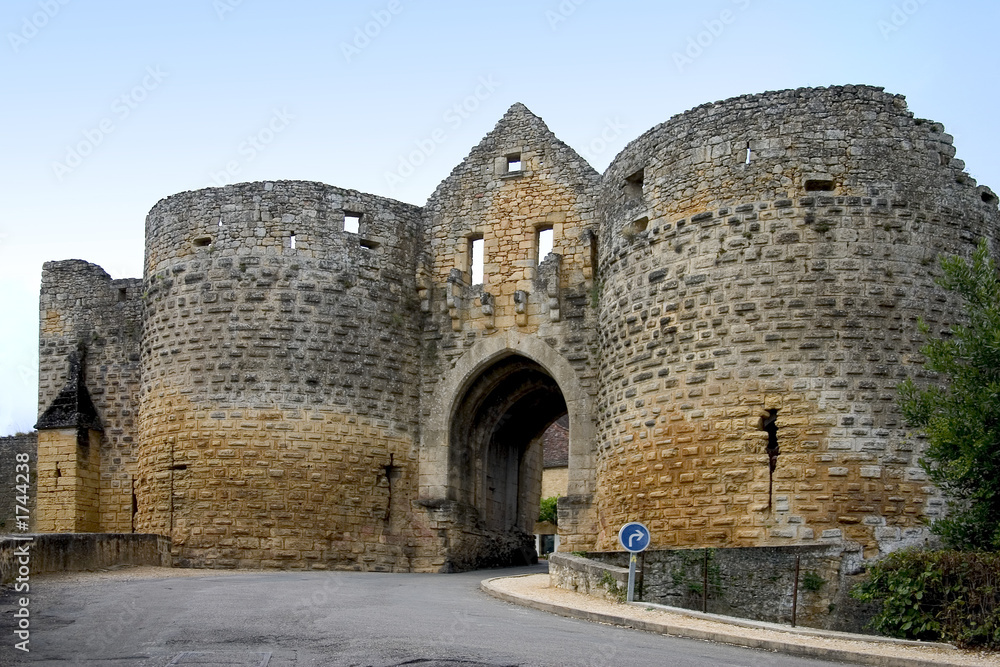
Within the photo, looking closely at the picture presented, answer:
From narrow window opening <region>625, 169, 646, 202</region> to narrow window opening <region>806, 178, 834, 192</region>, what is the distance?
2.72 meters

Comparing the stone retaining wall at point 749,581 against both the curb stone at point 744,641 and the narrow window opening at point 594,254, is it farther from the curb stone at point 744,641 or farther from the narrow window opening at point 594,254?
the narrow window opening at point 594,254

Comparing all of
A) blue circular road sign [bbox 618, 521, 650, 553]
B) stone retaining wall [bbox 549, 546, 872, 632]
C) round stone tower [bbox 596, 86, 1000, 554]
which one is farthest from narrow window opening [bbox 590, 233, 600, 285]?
blue circular road sign [bbox 618, 521, 650, 553]

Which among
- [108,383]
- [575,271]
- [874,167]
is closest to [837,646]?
[874,167]

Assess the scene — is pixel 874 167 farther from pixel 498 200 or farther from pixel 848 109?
pixel 498 200

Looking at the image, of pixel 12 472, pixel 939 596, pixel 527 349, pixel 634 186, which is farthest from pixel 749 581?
pixel 12 472

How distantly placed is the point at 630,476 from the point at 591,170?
5892 millimetres

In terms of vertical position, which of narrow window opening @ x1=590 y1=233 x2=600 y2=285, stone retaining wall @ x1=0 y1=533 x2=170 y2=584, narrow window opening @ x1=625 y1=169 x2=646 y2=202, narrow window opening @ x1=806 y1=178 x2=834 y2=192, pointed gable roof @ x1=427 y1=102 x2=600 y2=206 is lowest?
stone retaining wall @ x1=0 y1=533 x2=170 y2=584

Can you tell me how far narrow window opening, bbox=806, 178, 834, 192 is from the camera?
15972 millimetres

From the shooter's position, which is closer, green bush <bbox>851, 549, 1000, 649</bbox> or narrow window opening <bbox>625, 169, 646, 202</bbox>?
green bush <bbox>851, 549, 1000, 649</bbox>

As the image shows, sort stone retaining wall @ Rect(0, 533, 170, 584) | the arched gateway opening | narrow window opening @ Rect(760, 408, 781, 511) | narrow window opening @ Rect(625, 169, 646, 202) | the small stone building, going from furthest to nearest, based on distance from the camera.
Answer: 1. the arched gateway opening
2. narrow window opening @ Rect(625, 169, 646, 202)
3. the small stone building
4. narrow window opening @ Rect(760, 408, 781, 511)
5. stone retaining wall @ Rect(0, 533, 170, 584)

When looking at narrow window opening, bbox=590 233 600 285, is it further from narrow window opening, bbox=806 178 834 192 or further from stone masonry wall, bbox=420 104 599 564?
narrow window opening, bbox=806 178 834 192

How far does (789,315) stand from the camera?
15.7 metres

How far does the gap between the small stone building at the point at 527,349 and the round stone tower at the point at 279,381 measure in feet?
0.15

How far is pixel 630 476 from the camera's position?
1691 centimetres
